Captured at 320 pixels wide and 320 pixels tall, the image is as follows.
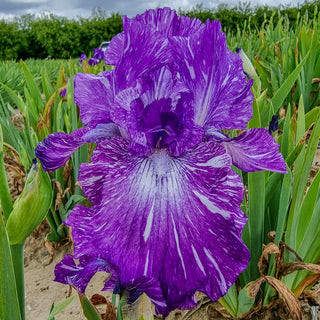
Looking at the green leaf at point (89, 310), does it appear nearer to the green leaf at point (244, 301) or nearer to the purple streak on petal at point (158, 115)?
the purple streak on petal at point (158, 115)

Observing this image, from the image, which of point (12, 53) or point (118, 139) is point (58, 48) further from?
point (118, 139)

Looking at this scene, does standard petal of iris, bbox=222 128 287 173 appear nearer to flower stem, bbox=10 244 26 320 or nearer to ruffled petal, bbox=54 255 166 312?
ruffled petal, bbox=54 255 166 312

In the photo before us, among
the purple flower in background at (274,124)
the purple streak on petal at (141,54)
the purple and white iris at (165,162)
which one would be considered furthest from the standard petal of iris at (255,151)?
the purple flower in background at (274,124)

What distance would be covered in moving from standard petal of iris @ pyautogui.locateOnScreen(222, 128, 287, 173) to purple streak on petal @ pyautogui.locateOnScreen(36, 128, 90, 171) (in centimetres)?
25

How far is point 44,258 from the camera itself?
5.94ft

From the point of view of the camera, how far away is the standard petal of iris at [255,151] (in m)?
0.61

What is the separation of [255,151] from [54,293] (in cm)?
120

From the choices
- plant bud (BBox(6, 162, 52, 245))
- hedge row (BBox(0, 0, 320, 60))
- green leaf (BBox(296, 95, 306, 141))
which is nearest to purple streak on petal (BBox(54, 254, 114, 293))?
plant bud (BBox(6, 162, 52, 245))

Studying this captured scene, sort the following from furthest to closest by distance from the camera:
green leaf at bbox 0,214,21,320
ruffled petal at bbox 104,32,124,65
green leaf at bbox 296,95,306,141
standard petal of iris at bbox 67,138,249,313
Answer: green leaf at bbox 296,95,306,141 < ruffled petal at bbox 104,32,124,65 < green leaf at bbox 0,214,21,320 < standard petal of iris at bbox 67,138,249,313

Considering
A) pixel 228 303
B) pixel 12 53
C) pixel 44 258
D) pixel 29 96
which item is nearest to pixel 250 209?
pixel 228 303

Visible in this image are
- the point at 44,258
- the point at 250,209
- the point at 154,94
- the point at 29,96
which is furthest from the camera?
the point at 29,96

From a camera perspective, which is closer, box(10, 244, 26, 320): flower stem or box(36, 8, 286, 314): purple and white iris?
box(36, 8, 286, 314): purple and white iris

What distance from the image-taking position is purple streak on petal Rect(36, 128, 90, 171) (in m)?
0.63

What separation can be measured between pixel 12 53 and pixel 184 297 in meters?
24.8
